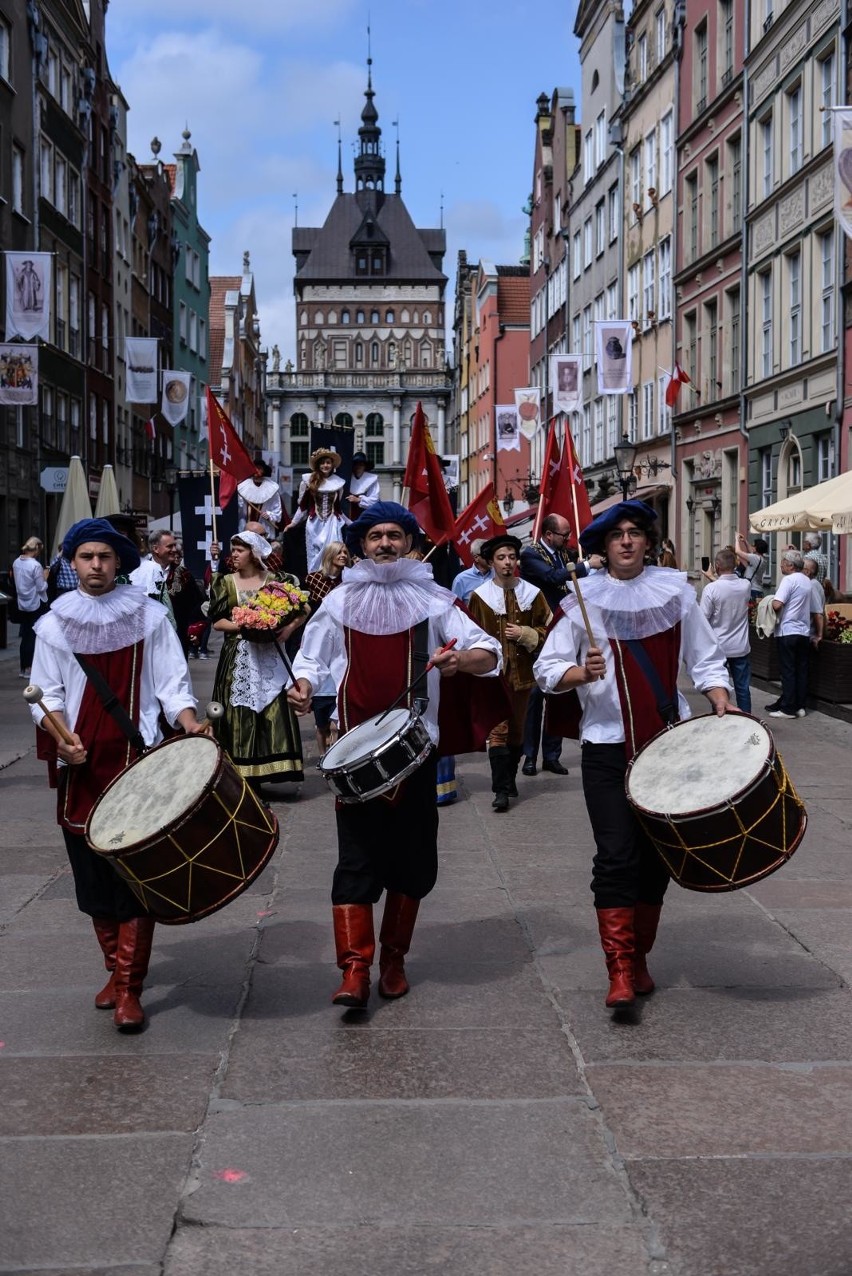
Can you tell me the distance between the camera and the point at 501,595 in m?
10.6

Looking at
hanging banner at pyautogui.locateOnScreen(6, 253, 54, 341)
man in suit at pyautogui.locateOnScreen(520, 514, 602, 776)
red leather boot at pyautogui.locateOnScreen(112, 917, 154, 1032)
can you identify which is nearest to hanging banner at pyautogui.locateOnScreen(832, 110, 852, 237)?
man in suit at pyautogui.locateOnScreen(520, 514, 602, 776)

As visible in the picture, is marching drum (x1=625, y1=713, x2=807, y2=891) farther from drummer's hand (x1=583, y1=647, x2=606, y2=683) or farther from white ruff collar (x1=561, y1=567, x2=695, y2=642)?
white ruff collar (x1=561, y1=567, x2=695, y2=642)

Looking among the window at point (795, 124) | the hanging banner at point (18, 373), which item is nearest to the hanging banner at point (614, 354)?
the window at point (795, 124)

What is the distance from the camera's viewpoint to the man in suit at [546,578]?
36.5ft

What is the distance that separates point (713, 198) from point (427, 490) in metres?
26.3

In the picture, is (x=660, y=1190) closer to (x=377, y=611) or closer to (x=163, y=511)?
(x=377, y=611)

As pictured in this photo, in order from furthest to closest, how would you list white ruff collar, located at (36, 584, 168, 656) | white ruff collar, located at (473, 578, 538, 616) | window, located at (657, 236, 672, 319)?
1. window, located at (657, 236, 672, 319)
2. white ruff collar, located at (473, 578, 538, 616)
3. white ruff collar, located at (36, 584, 168, 656)

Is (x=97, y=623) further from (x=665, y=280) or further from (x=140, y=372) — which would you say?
(x=140, y=372)

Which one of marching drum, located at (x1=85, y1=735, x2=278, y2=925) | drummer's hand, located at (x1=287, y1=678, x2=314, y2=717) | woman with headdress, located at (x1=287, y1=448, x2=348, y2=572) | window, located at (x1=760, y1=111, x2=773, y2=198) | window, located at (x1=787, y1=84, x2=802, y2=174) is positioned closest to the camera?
marching drum, located at (x1=85, y1=735, x2=278, y2=925)

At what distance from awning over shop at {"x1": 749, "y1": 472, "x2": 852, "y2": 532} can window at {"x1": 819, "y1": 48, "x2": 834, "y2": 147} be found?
939 centimetres

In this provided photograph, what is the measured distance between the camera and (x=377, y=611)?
5621 mm

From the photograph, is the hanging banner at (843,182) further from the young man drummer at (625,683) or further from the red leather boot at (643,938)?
the red leather boot at (643,938)

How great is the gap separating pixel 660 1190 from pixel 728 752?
1.79 metres

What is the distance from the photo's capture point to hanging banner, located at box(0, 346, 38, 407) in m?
27.8
